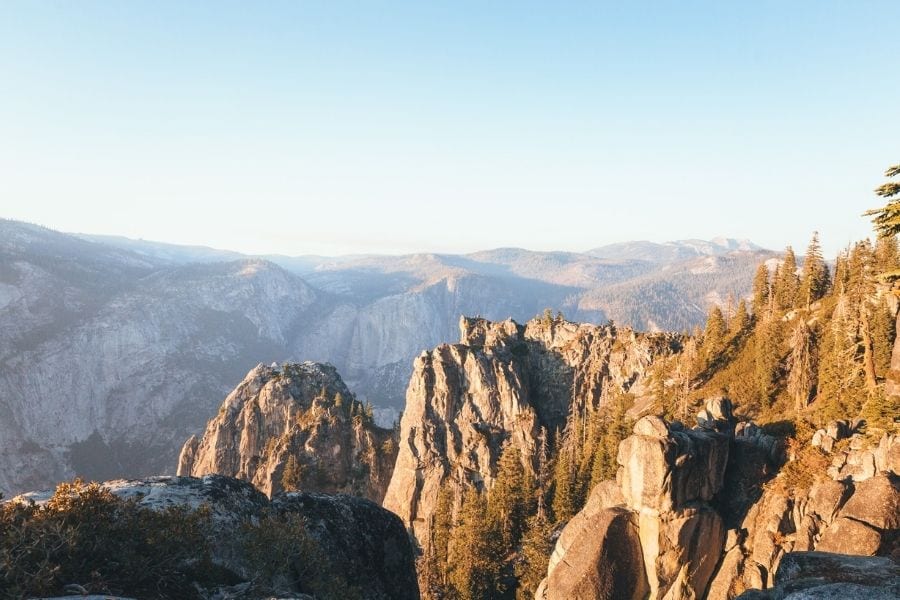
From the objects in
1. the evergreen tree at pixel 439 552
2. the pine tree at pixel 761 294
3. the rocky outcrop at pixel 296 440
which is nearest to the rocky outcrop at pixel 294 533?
the evergreen tree at pixel 439 552

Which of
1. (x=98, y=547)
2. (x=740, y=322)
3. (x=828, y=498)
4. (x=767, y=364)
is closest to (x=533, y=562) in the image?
(x=828, y=498)

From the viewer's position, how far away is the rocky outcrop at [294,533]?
815 inches

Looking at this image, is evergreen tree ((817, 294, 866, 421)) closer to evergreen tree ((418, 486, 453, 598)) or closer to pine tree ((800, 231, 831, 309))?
pine tree ((800, 231, 831, 309))

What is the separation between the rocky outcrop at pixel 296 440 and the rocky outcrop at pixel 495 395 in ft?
32.9

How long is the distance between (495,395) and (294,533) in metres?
86.5

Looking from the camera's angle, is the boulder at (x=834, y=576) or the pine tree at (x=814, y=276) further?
the pine tree at (x=814, y=276)

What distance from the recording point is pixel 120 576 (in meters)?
15.5

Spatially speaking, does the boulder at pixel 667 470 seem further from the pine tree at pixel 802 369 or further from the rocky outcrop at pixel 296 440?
the rocky outcrop at pixel 296 440

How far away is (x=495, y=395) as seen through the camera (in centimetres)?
10650

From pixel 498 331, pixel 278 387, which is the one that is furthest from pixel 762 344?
pixel 278 387

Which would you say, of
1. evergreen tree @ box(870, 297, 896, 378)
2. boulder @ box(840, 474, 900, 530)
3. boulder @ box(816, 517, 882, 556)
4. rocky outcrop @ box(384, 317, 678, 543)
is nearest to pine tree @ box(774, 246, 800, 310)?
rocky outcrop @ box(384, 317, 678, 543)

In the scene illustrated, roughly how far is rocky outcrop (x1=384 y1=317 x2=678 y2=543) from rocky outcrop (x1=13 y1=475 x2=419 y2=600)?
6680 centimetres

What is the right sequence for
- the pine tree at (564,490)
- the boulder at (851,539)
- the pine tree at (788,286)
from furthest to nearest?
the pine tree at (788,286) < the pine tree at (564,490) < the boulder at (851,539)

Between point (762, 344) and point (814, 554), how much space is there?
214 ft
